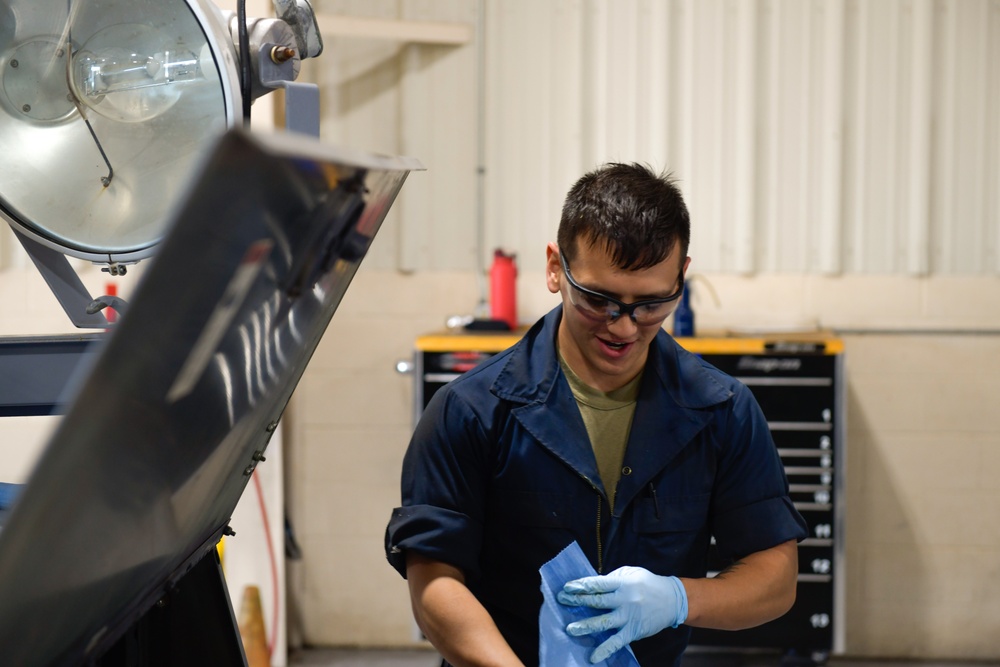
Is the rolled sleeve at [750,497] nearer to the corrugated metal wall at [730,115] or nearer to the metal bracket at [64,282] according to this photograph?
the metal bracket at [64,282]

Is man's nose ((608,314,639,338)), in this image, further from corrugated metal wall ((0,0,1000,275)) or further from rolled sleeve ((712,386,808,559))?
corrugated metal wall ((0,0,1000,275))

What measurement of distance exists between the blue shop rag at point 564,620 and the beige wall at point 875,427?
6.60 ft

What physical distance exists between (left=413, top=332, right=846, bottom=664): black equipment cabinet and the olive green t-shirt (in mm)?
1403

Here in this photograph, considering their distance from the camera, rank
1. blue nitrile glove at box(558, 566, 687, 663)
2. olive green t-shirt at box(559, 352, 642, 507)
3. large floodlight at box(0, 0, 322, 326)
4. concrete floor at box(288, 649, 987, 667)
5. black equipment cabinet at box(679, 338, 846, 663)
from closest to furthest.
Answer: large floodlight at box(0, 0, 322, 326) < blue nitrile glove at box(558, 566, 687, 663) < olive green t-shirt at box(559, 352, 642, 507) < black equipment cabinet at box(679, 338, 846, 663) < concrete floor at box(288, 649, 987, 667)

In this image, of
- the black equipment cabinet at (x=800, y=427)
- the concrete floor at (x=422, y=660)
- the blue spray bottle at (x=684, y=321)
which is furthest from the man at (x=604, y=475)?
the concrete floor at (x=422, y=660)

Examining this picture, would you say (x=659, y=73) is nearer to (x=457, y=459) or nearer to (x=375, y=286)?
(x=375, y=286)

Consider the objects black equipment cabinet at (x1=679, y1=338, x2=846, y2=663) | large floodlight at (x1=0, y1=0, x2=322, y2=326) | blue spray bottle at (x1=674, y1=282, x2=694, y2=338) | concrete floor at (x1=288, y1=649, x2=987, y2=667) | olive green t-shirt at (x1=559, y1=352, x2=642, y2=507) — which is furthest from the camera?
concrete floor at (x1=288, y1=649, x2=987, y2=667)

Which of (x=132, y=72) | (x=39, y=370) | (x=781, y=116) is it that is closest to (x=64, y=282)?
(x=39, y=370)

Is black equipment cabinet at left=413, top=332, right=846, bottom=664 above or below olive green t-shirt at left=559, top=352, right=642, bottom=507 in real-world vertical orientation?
below

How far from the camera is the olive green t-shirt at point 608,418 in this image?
125 centimetres

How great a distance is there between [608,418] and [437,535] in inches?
10.9

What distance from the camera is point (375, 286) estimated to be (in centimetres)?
315

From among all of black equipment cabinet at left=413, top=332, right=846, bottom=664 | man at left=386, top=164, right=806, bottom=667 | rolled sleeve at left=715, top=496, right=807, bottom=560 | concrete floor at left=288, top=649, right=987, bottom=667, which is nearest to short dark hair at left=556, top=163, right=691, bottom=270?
man at left=386, top=164, right=806, bottom=667

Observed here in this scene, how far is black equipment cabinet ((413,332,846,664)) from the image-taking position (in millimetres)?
2691
